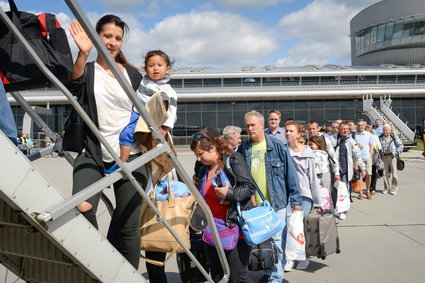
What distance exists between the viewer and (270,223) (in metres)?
3.25

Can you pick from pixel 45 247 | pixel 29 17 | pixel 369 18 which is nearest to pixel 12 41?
pixel 29 17

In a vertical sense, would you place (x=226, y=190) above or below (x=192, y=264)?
above

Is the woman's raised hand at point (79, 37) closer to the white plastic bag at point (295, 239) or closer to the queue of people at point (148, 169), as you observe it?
the queue of people at point (148, 169)

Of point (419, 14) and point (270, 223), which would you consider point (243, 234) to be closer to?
point (270, 223)

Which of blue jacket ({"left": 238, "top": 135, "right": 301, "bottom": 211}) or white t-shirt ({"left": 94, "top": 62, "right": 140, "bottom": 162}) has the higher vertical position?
white t-shirt ({"left": 94, "top": 62, "right": 140, "bottom": 162})

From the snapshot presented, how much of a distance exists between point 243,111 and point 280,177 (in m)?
31.7

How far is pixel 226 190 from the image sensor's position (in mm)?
3062

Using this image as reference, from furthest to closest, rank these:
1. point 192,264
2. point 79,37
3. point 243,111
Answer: point 243,111, point 192,264, point 79,37

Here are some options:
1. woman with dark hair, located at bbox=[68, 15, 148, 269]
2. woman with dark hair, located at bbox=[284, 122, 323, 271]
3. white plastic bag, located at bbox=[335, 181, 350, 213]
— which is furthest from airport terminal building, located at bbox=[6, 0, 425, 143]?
woman with dark hair, located at bbox=[68, 15, 148, 269]

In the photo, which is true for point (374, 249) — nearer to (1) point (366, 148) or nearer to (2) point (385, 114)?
(1) point (366, 148)

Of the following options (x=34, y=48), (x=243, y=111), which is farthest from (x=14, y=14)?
(x=243, y=111)

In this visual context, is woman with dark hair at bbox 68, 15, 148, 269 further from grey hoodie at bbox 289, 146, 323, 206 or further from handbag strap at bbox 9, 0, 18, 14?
grey hoodie at bbox 289, 146, 323, 206

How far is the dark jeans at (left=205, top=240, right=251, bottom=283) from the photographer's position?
3.13 metres

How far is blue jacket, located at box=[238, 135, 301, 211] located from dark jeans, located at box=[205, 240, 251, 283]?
881 mm
